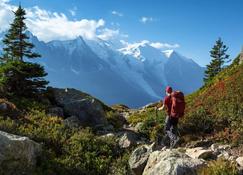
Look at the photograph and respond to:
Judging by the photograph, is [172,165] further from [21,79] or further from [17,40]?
[17,40]

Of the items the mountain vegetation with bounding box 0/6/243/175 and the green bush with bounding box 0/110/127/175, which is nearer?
the green bush with bounding box 0/110/127/175

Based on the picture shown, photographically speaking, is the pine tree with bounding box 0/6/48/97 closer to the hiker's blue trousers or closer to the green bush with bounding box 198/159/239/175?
→ the hiker's blue trousers

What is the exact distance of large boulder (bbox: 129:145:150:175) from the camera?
1616 centimetres

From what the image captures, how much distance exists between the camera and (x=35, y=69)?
2967 centimetres

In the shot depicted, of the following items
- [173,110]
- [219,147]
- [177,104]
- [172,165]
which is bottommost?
[172,165]

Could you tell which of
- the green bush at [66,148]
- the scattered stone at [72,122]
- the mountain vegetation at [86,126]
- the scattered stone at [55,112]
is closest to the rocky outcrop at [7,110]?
the mountain vegetation at [86,126]

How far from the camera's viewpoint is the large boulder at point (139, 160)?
636 inches

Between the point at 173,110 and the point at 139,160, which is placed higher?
the point at 173,110

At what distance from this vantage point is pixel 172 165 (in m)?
13.8

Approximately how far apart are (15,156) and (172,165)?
5.34 meters

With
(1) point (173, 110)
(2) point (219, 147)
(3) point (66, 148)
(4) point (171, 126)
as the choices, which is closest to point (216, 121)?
(2) point (219, 147)

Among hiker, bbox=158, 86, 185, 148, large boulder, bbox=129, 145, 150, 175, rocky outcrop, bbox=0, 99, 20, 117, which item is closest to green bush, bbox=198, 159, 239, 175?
large boulder, bbox=129, 145, 150, 175

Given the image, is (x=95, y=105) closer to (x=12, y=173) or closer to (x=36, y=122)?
(x=36, y=122)

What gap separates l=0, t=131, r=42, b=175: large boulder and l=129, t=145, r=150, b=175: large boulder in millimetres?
3655
